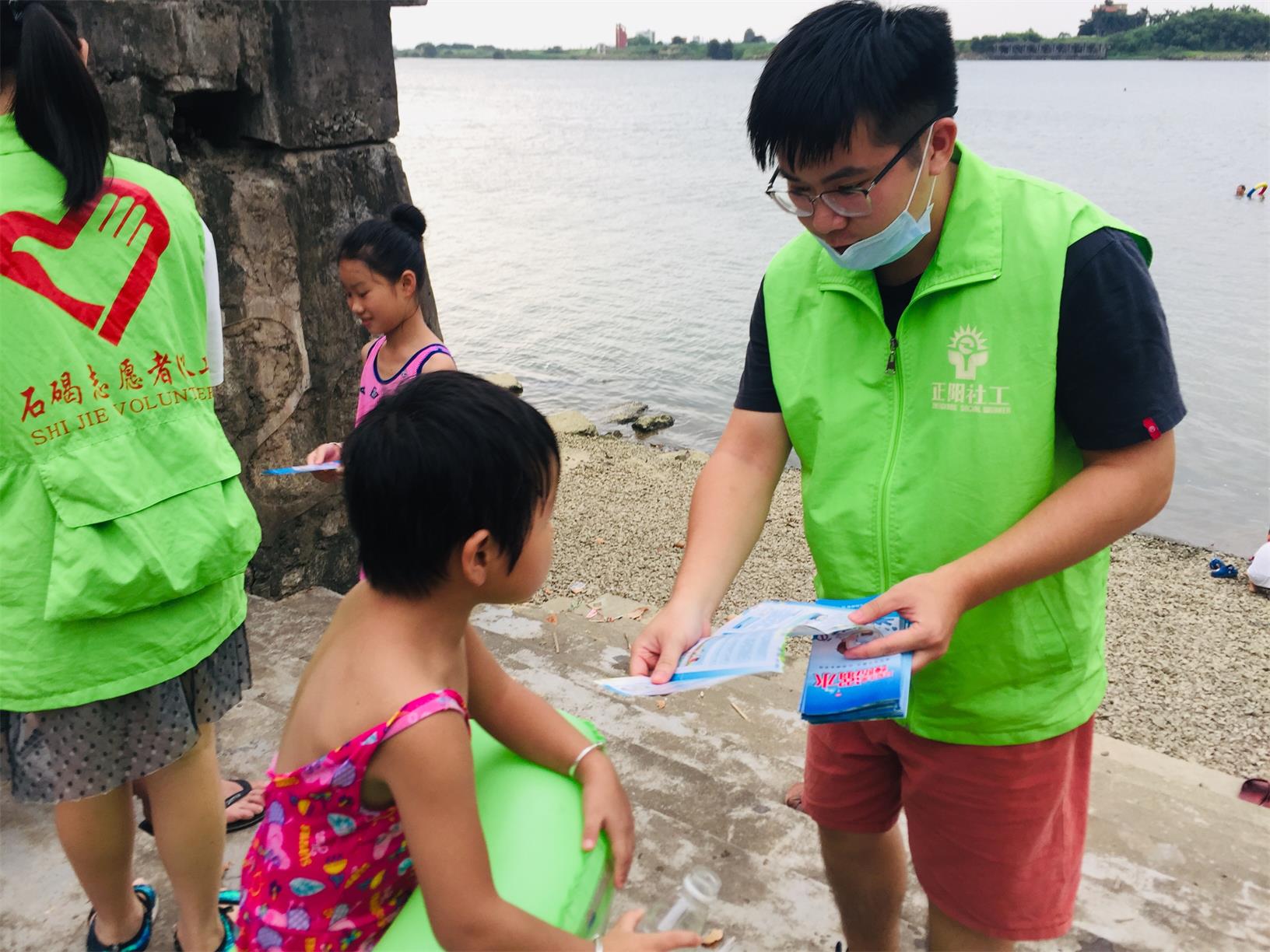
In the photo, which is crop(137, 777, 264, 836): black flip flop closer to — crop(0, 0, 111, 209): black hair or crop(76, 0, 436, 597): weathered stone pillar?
crop(0, 0, 111, 209): black hair

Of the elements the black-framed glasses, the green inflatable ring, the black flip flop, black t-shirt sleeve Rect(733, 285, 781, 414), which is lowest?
the black flip flop

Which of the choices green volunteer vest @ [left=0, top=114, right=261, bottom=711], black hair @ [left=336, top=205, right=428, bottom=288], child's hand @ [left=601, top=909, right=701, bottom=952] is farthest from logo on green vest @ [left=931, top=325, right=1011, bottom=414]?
black hair @ [left=336, top=205, right=428, bottom=288]

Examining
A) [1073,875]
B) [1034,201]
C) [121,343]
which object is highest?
[1034,201]

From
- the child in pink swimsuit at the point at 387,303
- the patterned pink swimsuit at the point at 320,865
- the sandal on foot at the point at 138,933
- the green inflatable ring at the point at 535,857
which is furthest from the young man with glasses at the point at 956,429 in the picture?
the child in pink swimsuit at the point at 387,303

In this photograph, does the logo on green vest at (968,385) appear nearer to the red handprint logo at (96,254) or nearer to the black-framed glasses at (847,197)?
the black-framed glasses at (847,197)

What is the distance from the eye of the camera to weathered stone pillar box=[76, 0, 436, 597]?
398 centimetres

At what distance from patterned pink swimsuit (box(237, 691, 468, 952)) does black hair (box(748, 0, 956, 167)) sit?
111 centimetres

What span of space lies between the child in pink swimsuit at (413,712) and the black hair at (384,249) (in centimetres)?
213

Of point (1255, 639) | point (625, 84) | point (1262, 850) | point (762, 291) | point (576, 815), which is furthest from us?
point (625, 84)

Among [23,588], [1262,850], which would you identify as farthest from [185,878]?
[1262,850]

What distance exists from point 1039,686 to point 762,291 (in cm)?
92

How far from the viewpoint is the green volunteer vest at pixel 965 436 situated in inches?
69.8

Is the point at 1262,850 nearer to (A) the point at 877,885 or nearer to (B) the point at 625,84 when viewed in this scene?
(A) the point at 877,885

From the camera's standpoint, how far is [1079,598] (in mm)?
1891
